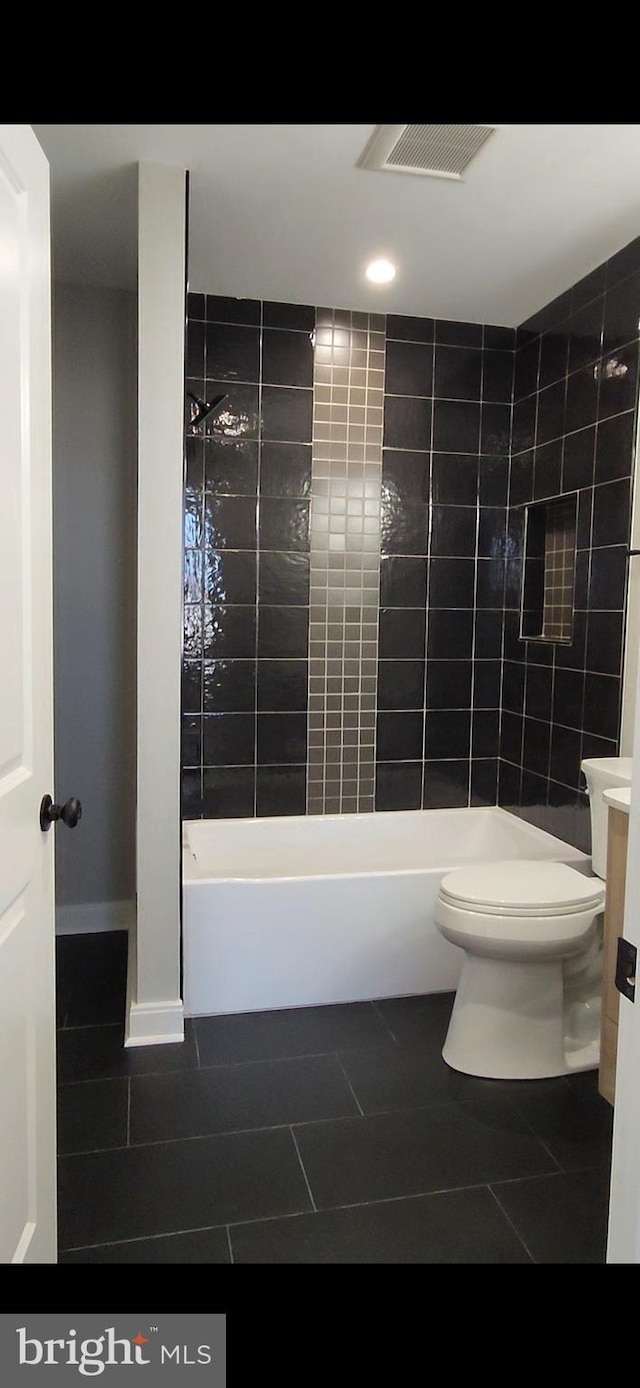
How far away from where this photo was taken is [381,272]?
272 cm

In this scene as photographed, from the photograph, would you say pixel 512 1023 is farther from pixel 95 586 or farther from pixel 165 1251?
pixel 95 586

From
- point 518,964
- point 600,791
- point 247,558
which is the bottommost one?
point 518,964

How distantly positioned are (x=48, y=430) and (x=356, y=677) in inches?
81.8

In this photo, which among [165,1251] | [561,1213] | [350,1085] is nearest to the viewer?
[165,1251]

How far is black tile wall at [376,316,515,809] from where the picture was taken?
3.22 m

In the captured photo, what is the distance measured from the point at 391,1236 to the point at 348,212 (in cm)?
265

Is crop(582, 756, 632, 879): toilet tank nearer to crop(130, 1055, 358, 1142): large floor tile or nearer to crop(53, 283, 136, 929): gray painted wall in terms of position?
crop(130, 1055, 358, 1142): large floor tile

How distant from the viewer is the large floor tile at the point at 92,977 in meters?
2.44

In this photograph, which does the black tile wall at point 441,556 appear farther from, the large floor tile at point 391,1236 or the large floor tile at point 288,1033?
the large floor tile at point 391,1236

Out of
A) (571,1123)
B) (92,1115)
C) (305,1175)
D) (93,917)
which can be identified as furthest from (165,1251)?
(93,917)

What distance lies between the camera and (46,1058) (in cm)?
133

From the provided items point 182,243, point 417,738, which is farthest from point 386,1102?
point 182,243

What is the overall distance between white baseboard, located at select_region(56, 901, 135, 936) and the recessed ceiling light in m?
2.60

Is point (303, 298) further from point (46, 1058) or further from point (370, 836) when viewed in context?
point (46, 1058)
